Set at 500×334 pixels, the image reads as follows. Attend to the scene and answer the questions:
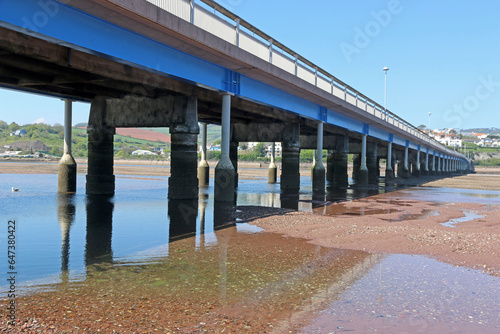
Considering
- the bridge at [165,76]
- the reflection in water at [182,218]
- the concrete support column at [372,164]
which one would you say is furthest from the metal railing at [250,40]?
the concrete support column at [372,164]

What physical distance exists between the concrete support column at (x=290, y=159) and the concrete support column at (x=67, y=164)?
16.3m

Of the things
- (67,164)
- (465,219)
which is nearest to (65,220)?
(67,164)

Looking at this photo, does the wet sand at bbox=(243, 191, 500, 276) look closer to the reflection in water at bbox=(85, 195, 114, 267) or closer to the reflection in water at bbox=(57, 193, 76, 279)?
the reflection in water at bbox=(85, 195, 114, 267)

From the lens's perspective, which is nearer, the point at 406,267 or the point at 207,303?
the point at 207,303

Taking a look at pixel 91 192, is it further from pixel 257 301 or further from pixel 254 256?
pixel 257 301

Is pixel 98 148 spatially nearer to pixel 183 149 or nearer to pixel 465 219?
pixel 183 149

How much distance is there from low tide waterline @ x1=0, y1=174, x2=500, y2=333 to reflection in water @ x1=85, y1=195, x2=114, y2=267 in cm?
6

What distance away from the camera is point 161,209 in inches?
795

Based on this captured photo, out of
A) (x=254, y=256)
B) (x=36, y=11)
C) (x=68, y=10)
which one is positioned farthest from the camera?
(x=68, y=10)

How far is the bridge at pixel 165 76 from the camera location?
1405cm

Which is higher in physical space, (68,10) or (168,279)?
(68,10)

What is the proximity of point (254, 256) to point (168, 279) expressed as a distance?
284 centimetres

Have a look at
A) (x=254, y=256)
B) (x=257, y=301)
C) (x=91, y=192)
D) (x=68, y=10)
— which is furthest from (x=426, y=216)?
(x=91, y=192)

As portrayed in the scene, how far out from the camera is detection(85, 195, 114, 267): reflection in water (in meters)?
10.0
